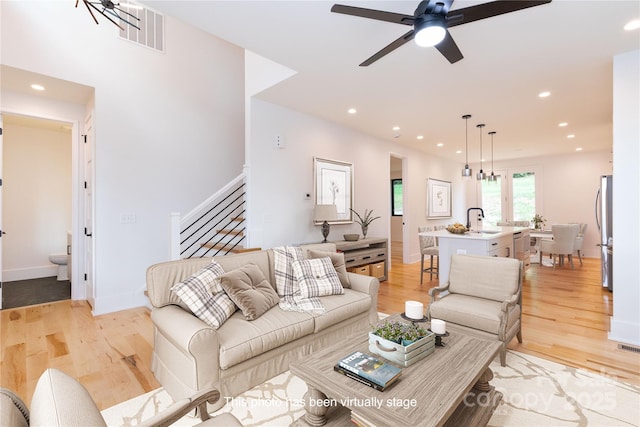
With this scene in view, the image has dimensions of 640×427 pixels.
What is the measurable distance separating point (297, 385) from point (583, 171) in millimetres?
8948

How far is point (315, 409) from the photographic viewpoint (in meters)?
1.47

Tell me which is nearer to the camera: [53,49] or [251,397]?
[251,397]

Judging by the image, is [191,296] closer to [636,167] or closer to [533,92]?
[636,167]

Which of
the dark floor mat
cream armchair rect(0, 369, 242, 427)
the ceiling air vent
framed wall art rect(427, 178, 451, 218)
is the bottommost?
the dark floor mat

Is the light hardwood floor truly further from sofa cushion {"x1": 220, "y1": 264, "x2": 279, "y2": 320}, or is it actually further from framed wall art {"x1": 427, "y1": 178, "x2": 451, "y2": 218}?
framed wall art {"x1": 427, "y1": 178, "x2": 451, "y2": 218}

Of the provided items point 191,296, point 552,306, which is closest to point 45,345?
point 191,296

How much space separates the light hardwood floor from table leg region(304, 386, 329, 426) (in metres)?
1.34

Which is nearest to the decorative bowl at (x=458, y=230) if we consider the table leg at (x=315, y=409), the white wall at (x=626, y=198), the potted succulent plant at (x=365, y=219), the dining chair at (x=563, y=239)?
the potted succulent plant at (x=365, y=219)

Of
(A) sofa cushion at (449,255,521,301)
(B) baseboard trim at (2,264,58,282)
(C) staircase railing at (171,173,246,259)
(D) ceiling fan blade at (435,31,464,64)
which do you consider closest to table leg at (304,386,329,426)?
(A) sofa cushion at (449,255,521,301)

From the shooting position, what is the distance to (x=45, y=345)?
9.09 ft

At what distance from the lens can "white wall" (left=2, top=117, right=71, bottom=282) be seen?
4984 mm

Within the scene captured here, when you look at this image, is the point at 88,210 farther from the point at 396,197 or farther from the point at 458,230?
the point at 396,197

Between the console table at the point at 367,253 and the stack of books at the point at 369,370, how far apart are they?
2.82 meters

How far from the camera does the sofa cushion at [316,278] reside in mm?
2781
